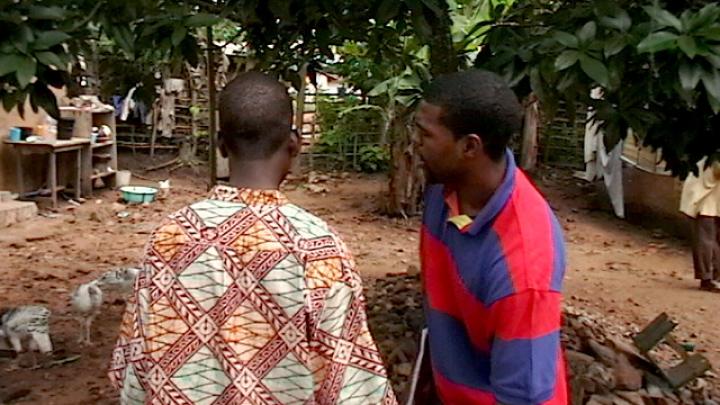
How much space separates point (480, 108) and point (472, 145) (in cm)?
8

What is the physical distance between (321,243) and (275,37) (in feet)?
8.83

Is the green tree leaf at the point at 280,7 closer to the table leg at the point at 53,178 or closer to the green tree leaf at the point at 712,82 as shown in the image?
the green tree leaf at the point at 712,82

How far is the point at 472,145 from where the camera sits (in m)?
2.02

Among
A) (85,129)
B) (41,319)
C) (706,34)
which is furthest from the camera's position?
(85,129)

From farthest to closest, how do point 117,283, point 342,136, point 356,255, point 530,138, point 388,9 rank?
point 342,136
point 530,138
point 356,255
point 117,283
point 388,9

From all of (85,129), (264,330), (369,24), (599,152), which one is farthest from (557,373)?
(599,152)

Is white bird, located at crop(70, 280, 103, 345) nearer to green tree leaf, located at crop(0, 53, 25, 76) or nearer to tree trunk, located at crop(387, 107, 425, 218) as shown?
green tree leaf, located at crop(0, 53, 25, 76)

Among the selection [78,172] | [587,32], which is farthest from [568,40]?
[78,172]

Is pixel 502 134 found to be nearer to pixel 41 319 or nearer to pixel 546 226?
pixel 546 226

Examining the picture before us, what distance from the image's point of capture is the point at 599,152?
12.7 m

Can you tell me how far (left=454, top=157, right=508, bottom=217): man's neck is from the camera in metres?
2.06

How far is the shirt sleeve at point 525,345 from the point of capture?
1.92 metres

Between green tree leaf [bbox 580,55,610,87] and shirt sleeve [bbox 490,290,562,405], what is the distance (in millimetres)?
1012

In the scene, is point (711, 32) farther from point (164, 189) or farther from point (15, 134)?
point (164, 189)
